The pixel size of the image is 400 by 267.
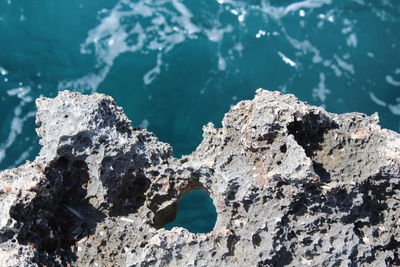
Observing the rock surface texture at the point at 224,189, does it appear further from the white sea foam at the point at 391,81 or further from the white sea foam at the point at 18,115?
the white sea foam at the point at 391,81

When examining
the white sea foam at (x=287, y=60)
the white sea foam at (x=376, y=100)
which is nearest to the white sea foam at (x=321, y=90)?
the white sea foam at (x=287, y=60)

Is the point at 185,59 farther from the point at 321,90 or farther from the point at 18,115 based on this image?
the point at 18,115

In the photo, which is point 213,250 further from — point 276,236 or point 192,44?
point 192,44

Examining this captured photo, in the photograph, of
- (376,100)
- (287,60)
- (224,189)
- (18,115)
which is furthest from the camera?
(376,100)

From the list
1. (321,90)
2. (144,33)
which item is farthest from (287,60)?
(144,33)

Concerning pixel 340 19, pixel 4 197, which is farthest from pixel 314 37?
pixel 4 197

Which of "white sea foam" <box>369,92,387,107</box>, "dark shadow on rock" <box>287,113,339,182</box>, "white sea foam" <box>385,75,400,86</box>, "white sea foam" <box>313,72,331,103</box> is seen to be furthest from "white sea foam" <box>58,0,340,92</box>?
"dark shadow on rock" <box>287,113,339,182</box>
